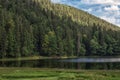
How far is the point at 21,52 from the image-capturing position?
604 feet

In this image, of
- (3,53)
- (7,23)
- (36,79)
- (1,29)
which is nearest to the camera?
(36,79)

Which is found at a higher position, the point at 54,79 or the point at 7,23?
the point at 7,23

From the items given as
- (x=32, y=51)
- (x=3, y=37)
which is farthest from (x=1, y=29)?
(x=32, y=51)

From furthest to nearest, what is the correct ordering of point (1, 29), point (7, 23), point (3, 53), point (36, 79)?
point (7, 23), point (1, 29), point (3, 53), point (36, 79)

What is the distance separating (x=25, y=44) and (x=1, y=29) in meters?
19.8

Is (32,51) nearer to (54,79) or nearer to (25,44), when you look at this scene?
(25,44)

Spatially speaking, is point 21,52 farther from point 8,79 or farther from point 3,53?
point 8,79

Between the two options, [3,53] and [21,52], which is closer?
[3,53]

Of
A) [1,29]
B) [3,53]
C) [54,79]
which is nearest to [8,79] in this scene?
[54,79]

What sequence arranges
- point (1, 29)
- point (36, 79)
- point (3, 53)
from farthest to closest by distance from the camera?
point (1, 29) → point (3, 53) → point (36, 79)

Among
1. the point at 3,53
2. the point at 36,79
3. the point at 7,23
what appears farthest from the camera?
A: the point at 7,23

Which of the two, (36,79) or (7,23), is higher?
(7,23)

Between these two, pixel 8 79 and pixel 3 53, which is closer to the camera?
pixel 8 79

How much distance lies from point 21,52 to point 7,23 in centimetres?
1928
